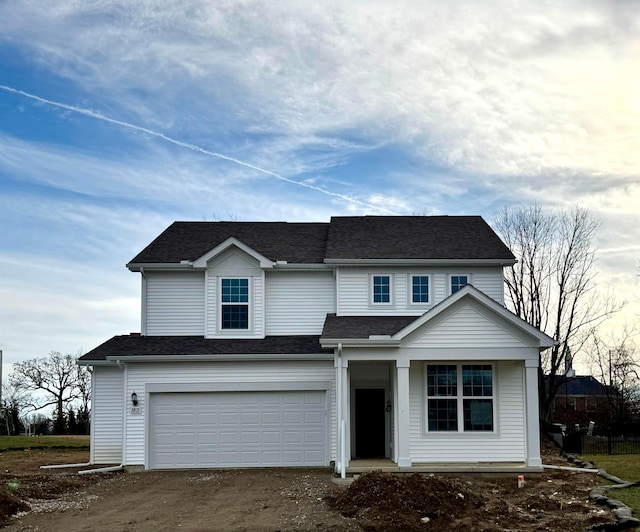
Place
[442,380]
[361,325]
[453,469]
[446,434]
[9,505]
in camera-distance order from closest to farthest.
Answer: [9,505] → [453,469] → [446,434] → [442,380] → [361,325]

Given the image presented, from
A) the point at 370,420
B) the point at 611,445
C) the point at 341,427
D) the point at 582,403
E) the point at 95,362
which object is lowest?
the point at 582,403

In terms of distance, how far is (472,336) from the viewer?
65.8ft

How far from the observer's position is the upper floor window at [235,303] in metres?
24.0

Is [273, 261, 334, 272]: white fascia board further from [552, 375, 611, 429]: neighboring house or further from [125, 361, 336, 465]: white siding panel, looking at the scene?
[552, 375, 611, 429]: neighboring house

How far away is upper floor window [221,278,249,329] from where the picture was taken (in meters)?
24.0

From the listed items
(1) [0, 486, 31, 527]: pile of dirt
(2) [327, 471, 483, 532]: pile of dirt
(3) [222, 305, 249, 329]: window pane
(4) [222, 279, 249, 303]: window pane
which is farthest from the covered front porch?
(1) [0, 486, 31, 527]: pile of dirt

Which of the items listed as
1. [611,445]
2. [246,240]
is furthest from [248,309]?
[611,445]

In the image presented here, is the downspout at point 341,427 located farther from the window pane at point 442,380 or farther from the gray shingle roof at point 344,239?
the gray shingle roof at point 344,239

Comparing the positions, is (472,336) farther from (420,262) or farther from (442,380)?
(420,262)

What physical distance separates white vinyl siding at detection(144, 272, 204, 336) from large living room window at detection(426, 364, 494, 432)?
7.64 meters

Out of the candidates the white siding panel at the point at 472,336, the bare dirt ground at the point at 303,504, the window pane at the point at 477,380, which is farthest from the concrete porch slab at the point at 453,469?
the white siding panel at the point at 472,336

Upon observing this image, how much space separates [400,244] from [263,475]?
8532 mm

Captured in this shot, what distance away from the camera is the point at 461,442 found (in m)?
20.3

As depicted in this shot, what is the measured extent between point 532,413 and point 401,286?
6.04 meters
